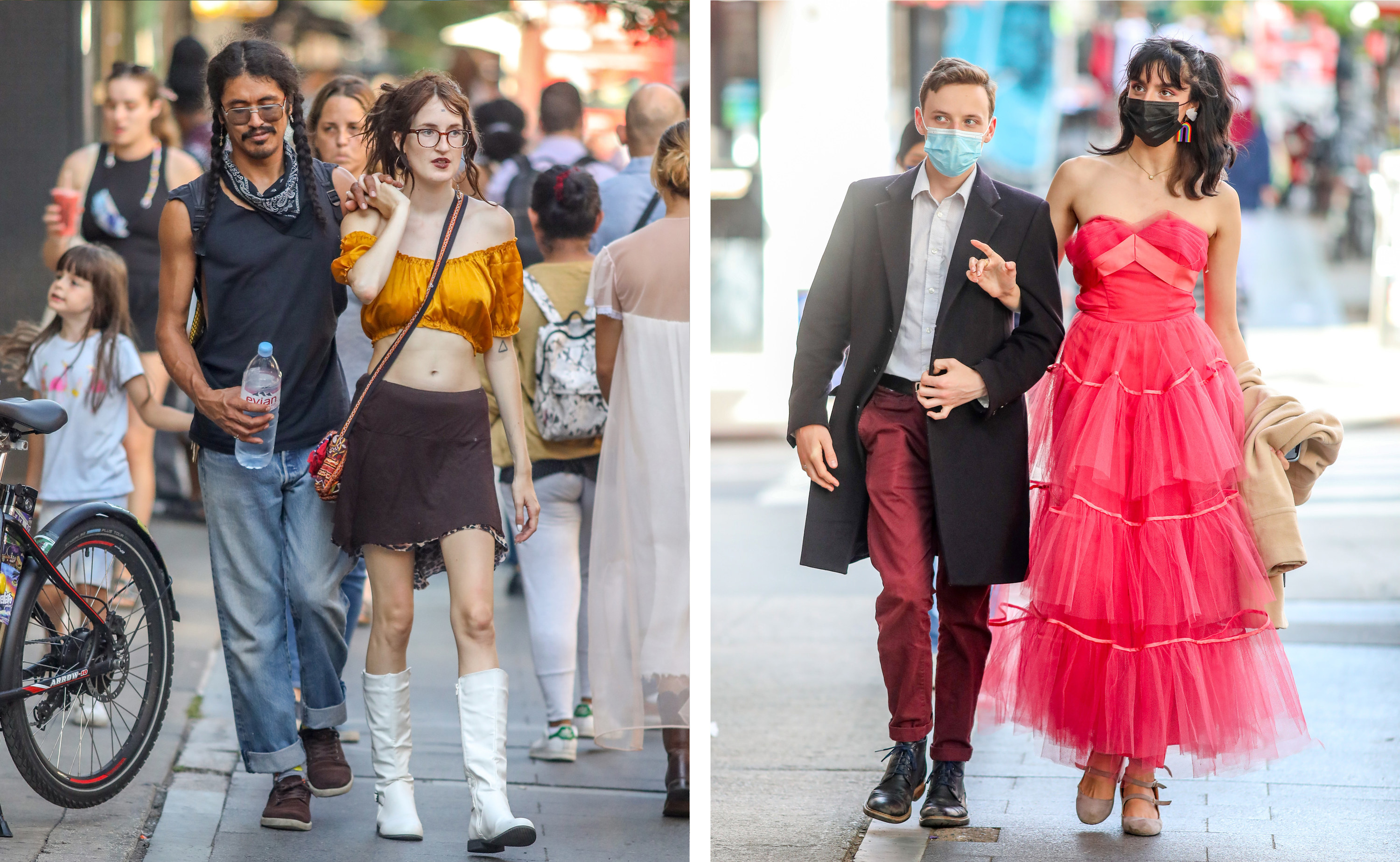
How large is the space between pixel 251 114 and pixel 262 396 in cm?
74

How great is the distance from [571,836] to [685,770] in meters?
0.43

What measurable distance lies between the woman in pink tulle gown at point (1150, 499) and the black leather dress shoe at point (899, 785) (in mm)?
306

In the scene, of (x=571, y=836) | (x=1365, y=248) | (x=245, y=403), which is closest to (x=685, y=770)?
(x=571, y=836)

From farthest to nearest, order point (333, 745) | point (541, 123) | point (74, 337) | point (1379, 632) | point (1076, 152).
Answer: point (1076, 152), point (541, 123), point (1379, 632), point (74, 337), point (333, 745)

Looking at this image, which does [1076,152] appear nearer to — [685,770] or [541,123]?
[541,123]

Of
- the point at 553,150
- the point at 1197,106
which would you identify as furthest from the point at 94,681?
the point at 553,150

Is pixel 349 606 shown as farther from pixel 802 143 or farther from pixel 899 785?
pixel 802 143

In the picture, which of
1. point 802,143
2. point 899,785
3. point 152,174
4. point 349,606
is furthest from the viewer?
point 802,143

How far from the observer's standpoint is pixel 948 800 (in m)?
4.59

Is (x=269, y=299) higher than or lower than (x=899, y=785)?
higher

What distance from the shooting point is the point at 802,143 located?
44.2 ft

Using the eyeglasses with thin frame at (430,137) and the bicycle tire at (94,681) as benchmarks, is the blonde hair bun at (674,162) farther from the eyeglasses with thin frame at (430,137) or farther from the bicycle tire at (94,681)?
the bicycle tire at (94,681)

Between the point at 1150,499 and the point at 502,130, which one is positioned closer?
the point at 1150,499

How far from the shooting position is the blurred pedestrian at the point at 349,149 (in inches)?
217
